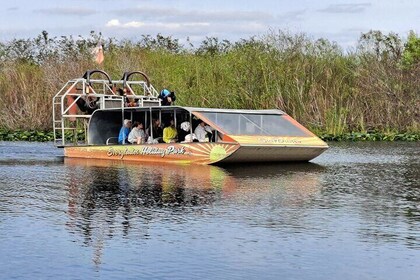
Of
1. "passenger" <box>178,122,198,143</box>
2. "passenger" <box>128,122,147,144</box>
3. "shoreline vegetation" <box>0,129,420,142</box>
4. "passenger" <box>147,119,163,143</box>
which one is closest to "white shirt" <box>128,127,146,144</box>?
"passenger" <box>128,122,147,144</box>

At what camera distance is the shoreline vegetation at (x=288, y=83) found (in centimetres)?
3969

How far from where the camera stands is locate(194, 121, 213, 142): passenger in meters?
25.5

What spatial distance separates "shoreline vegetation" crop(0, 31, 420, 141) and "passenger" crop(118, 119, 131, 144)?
11.1m

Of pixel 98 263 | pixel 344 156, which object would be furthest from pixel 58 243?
pixel 344 156

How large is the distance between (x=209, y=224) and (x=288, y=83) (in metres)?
27.3

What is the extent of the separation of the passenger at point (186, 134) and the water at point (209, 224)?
9.11 ft

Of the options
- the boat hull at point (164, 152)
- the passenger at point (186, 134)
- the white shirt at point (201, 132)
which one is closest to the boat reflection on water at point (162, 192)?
the boat hull at point (164, 152)

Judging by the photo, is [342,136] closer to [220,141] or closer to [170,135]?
[170,135]

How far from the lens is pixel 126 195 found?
16641 mm

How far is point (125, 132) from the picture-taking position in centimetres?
2756

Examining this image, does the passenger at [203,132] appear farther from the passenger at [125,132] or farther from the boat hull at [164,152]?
the passenger at [125,132]

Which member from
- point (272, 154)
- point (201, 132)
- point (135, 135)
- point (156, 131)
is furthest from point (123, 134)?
point (272, 154)

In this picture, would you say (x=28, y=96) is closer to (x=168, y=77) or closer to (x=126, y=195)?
(x=168, y=77)

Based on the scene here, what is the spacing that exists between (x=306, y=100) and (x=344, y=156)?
11.6m
